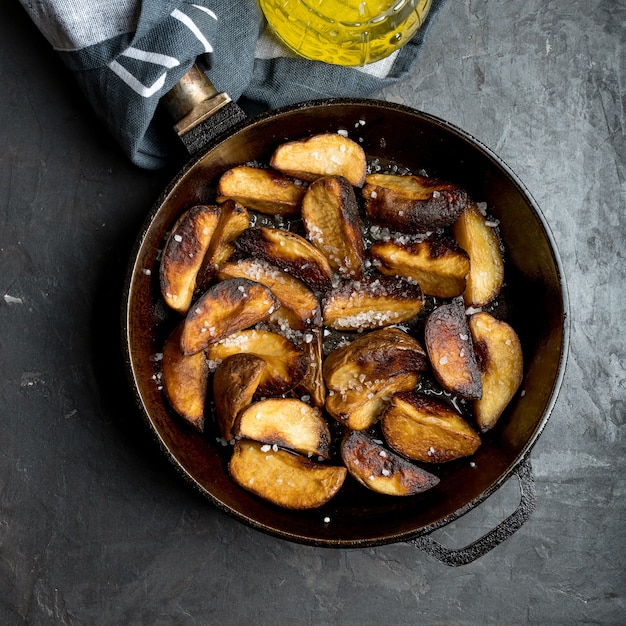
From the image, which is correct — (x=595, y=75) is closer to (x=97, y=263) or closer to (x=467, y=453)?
(x=467, y=453)

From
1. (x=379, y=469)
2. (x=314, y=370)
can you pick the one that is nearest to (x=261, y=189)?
(x=314, y=370)

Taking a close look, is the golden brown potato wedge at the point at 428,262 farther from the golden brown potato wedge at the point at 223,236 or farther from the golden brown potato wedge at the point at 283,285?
the golden brown potato wedge at the point at 223,236

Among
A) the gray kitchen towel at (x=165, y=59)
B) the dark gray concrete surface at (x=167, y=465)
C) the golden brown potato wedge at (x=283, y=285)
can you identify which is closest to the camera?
the gray kitchen towel at (x=165, y=59)

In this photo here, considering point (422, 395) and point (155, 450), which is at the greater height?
point (422, 395)

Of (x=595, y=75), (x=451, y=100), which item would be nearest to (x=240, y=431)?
(x=451, y=100)

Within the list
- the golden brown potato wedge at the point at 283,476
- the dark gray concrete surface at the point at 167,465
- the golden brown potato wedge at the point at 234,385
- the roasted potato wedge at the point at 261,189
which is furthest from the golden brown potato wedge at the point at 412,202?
the golden brown potato wedge at the point at 283,476

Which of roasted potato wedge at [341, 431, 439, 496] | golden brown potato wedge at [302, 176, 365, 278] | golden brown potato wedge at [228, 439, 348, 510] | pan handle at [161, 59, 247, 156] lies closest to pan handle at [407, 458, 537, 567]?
roasted potato wedge at [341, 431, 439, 496]
